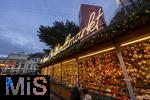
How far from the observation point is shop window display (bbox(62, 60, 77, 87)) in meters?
18.4

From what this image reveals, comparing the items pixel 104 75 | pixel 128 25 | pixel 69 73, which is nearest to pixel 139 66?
pixel 128 25

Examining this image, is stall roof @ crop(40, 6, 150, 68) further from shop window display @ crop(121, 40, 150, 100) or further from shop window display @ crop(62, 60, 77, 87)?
shop window display @ crop(62, 60, 77, 87)

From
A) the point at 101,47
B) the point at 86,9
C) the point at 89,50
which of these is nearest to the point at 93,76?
the point at 89,50

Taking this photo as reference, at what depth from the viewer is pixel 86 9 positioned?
23.5m

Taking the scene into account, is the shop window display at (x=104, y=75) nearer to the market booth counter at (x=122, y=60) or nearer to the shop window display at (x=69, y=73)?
the market booth counter at (x=122, y=60)

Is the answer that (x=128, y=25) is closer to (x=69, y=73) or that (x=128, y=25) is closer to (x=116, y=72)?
(x=116, y=72)

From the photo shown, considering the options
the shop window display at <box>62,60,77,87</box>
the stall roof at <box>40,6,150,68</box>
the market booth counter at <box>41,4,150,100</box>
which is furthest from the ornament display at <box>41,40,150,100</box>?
the shop window display at <box>62,60,77,87</box>

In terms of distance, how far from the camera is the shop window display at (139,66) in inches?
349

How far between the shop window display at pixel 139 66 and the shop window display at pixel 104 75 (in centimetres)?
80

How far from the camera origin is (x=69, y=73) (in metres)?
20.2

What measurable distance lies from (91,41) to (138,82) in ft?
→ 9.70

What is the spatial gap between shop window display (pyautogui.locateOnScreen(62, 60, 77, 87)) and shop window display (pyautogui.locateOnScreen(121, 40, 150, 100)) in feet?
27.4

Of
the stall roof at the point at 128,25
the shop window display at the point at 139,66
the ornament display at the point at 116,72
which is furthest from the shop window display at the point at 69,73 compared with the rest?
the shop window display at the point at 139,66

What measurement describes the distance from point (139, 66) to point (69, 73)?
11246 mm
